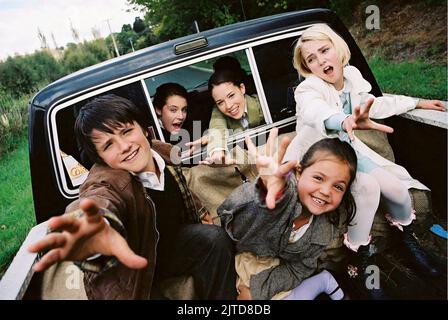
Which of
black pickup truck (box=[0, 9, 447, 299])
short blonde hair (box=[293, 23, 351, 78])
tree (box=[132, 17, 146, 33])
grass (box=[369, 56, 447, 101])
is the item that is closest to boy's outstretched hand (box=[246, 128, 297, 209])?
black pickup truck (box=[0, 9, 447, 299])

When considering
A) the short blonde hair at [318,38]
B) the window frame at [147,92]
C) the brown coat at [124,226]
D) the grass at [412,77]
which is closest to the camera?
the brown coat at [124,226]

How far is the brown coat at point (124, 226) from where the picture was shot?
103 cm

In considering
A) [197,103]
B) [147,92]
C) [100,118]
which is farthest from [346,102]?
[100,118]

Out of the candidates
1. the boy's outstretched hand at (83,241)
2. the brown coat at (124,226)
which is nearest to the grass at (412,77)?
the brown coat at (124,226)

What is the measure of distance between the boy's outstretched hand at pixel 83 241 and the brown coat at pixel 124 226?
0.21 feet

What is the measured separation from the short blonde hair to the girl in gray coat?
14.6 inches

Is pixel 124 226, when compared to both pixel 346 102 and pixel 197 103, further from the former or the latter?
pixel 346 102

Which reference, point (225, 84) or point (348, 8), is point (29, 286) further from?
point (348, 8)

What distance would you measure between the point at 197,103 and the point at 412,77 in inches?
88.2

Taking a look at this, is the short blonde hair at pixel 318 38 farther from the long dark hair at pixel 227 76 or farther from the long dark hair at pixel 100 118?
the long dark hair at pixel 100 118

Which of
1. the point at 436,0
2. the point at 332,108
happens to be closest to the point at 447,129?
the point at 332,108

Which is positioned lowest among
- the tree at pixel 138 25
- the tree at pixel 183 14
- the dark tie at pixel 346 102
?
the dark tie at pixel 346 102

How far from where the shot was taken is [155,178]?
4.04 feet

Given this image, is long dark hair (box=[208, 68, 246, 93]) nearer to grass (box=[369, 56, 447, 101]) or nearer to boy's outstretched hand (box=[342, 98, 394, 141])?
boy's outstretched hand (box=[342, 98, 394, 141])
